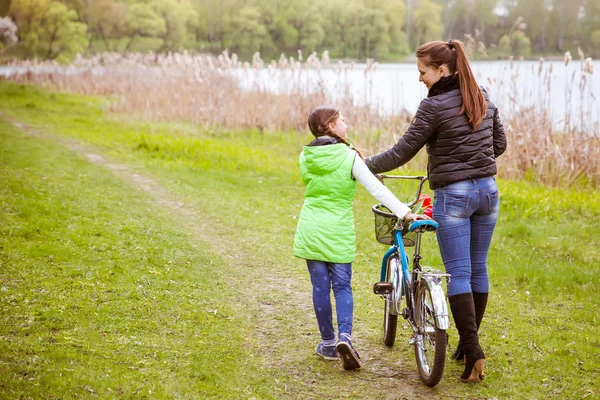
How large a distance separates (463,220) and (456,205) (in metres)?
0.10

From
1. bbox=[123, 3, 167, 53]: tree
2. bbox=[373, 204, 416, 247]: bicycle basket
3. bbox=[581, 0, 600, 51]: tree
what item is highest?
bbox=[123, 3, 167, 53]: tree

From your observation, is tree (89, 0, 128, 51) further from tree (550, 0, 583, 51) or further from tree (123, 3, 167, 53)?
tree (550, 0, 583, 51)

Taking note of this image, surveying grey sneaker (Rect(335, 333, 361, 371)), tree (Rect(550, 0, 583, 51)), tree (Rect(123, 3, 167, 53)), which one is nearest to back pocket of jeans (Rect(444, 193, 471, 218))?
grey sneaker (Rect(335, 333, 361, 371))

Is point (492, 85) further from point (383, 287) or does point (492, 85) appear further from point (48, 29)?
point (48, 29)

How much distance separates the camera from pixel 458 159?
11.6 ft

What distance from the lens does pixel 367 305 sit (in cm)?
521

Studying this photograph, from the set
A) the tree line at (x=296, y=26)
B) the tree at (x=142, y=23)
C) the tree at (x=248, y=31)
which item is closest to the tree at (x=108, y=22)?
the tree line at (x=296, y=26)

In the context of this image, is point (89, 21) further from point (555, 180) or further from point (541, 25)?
point (555, 180)

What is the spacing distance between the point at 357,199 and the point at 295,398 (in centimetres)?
→ 587

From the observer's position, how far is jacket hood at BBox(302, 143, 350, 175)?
3.70 metres

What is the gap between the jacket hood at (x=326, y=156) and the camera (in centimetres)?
370

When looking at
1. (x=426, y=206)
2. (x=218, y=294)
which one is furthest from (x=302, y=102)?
(x=426, y=206)

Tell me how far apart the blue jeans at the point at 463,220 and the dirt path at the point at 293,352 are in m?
0.63

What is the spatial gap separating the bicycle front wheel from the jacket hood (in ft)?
2.71
